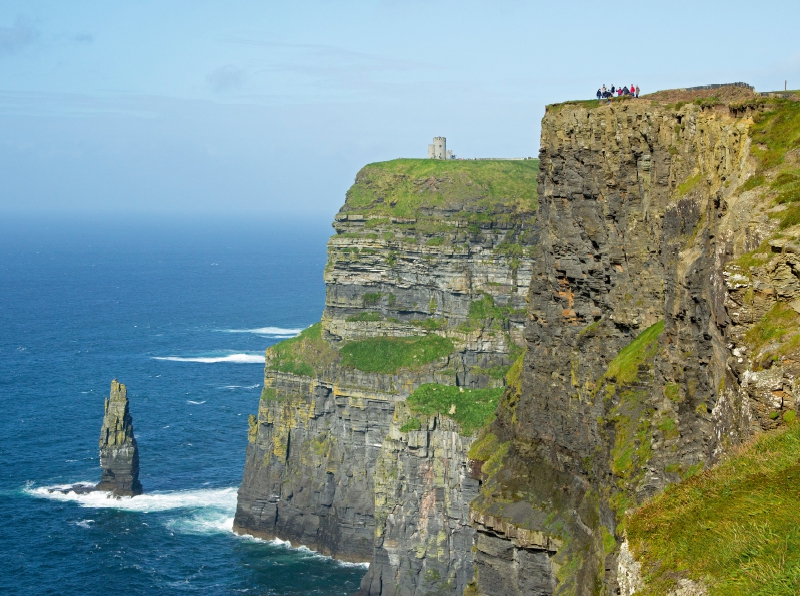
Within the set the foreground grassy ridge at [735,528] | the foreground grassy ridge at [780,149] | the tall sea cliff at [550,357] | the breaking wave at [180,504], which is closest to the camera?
the foreground grassy ridge at [735,528]

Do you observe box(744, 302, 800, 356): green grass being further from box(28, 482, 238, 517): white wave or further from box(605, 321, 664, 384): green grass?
box(28, 482, 238, 517): white wave

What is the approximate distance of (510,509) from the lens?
55.8 meters

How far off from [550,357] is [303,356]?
71006 millimetres

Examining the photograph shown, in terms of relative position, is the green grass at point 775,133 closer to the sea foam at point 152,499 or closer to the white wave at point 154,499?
the white wave at point 154,499

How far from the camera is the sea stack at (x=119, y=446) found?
13362 centimetres

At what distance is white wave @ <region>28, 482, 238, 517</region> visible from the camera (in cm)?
Answer: 13138

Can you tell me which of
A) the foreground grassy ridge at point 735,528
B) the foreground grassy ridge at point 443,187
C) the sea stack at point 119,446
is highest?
the foreground grassy ridge at point 443,187

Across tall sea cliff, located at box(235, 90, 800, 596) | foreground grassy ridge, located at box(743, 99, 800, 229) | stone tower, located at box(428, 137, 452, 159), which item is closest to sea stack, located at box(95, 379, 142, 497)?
tall sea cliff, located at box(235, 90, 800, 596)

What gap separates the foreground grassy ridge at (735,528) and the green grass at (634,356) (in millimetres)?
15208

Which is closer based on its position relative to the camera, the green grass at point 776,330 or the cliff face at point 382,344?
the green grass at point 776,330

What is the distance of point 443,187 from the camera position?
129 m

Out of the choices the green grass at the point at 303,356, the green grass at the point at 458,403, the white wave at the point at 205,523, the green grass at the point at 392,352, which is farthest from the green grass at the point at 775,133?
the white wave at the point at 205,523

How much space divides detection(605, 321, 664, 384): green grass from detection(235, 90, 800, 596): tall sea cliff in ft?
0.50

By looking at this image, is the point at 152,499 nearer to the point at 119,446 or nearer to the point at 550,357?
the point at 119,446
